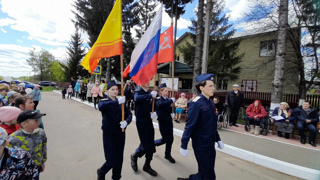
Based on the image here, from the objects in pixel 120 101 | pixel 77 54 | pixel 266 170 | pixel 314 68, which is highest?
pixel 77 54

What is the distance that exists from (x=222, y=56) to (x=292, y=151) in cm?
1508

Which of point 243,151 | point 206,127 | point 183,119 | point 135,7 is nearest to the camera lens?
point 206,127

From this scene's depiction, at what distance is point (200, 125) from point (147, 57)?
6.99ft

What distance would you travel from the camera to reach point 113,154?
2.62m

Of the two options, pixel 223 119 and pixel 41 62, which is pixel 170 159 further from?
pixel 41 62

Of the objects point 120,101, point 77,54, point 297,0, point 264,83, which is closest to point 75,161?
point 120,101

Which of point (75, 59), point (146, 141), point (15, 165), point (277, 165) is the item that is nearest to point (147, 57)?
point (146, 141)

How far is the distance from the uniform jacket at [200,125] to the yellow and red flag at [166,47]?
221cm

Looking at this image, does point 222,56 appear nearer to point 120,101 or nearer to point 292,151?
point 292,151

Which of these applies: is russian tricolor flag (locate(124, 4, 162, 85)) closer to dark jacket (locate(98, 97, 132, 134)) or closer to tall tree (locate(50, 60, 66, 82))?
dark jacket (locate(98, 97, 132, 134))

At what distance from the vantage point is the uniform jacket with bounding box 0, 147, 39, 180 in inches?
61.0

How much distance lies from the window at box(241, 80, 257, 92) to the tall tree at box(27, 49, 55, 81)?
54370mm

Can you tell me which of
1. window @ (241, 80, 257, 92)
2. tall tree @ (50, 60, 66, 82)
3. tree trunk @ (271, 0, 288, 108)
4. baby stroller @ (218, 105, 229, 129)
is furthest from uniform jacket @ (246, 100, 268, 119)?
tall tree @ (50, 60, 66, 82)

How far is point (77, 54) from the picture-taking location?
29.7 metres
